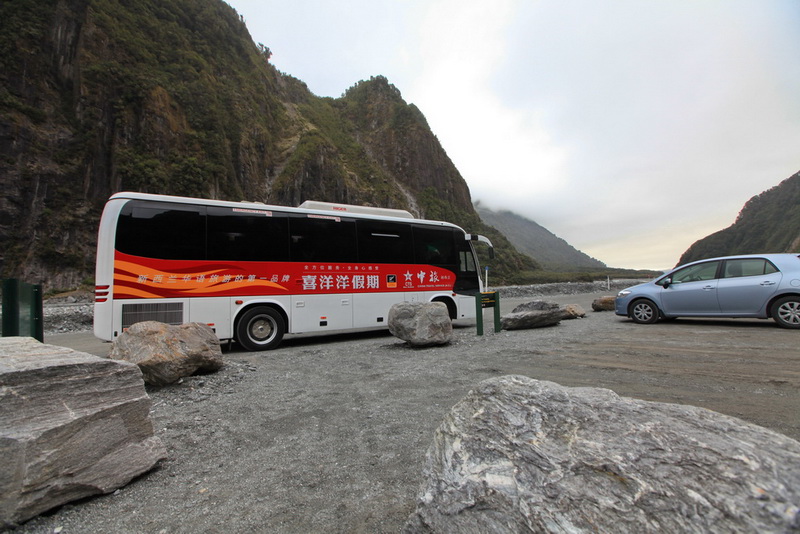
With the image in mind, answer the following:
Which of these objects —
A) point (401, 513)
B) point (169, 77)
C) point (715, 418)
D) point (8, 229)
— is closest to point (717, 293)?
point (715, 418)

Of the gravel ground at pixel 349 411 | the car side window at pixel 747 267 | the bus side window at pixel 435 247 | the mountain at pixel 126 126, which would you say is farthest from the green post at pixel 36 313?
the mountain at pixel 126 126

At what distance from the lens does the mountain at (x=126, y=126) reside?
29.6 metres

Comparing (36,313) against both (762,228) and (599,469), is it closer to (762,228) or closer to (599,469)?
(599,469)

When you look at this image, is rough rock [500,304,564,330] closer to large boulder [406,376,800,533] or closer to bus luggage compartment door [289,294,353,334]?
bus luggage compartment door [289,294,353,334]

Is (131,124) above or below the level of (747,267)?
above

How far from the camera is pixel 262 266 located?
8.80m

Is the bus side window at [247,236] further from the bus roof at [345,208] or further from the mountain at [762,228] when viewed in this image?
the mountain at [762,228]

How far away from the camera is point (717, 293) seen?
28.0 ft

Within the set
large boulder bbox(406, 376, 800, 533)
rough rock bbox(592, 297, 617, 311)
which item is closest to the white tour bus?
rough rock bbox(592, 297, 617, 311)

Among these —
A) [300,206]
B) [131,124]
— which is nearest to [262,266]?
[300,206]

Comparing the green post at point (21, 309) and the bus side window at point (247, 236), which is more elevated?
the bus side window at point (247, 236)

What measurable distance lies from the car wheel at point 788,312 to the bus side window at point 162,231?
1262cm

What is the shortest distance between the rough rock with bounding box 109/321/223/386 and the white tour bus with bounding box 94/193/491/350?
9.22ft

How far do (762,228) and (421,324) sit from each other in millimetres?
98594
